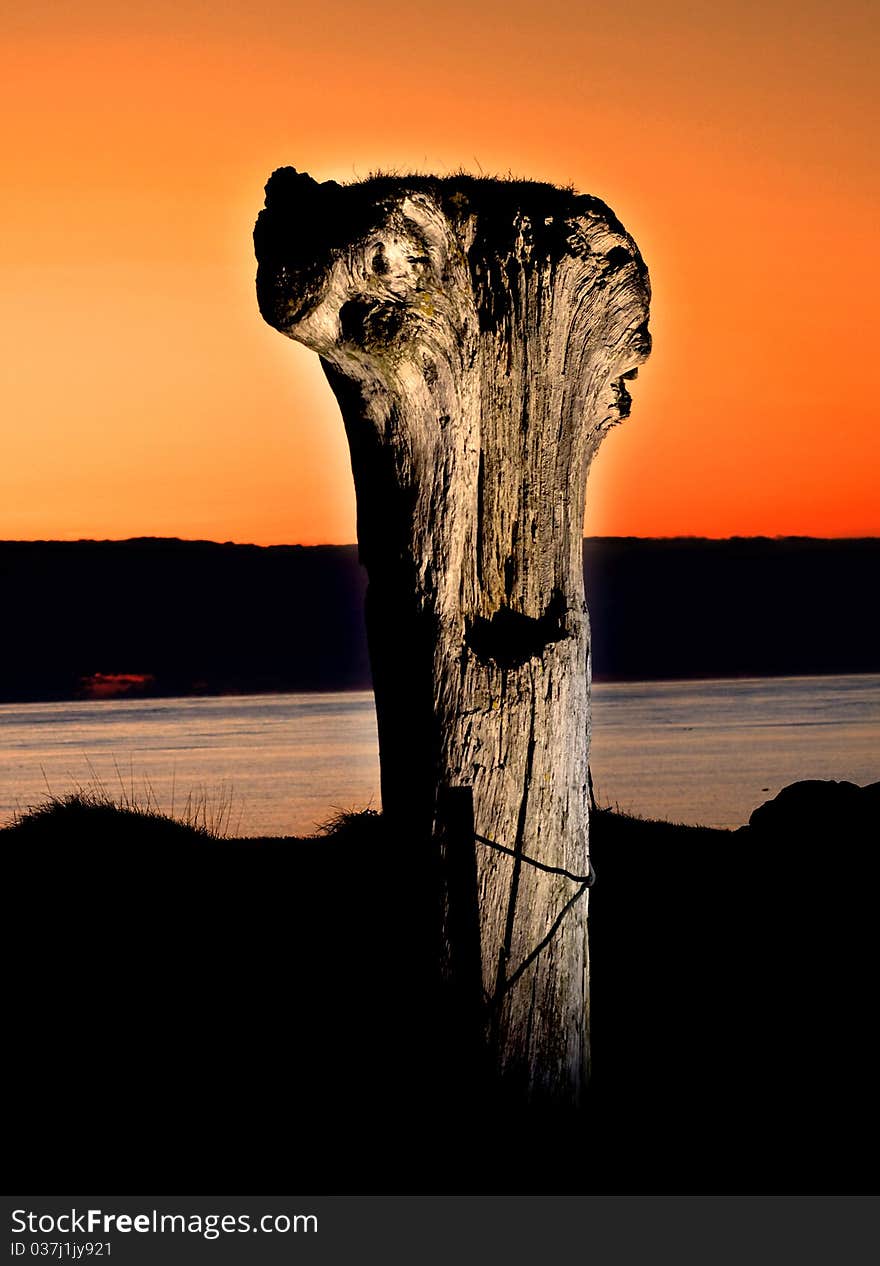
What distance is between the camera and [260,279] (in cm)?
423

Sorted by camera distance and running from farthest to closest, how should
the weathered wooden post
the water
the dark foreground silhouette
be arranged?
the water → the dark foreground silhouette → the weathered wooden post

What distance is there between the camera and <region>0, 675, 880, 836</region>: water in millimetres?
19000

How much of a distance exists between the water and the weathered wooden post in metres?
7.65

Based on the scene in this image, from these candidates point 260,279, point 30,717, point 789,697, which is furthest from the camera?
point 789,697

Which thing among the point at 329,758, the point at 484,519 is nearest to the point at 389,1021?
the point at 484,519

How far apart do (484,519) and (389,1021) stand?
1.62 m

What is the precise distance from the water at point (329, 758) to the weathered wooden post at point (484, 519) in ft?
25.1

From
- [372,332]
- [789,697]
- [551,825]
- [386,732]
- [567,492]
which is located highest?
[372,332]

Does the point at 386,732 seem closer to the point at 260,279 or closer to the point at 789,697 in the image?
the point at 260,279

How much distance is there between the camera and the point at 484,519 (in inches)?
177

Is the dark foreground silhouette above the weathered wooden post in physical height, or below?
below

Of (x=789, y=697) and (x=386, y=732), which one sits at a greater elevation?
(x=386, y=732)
